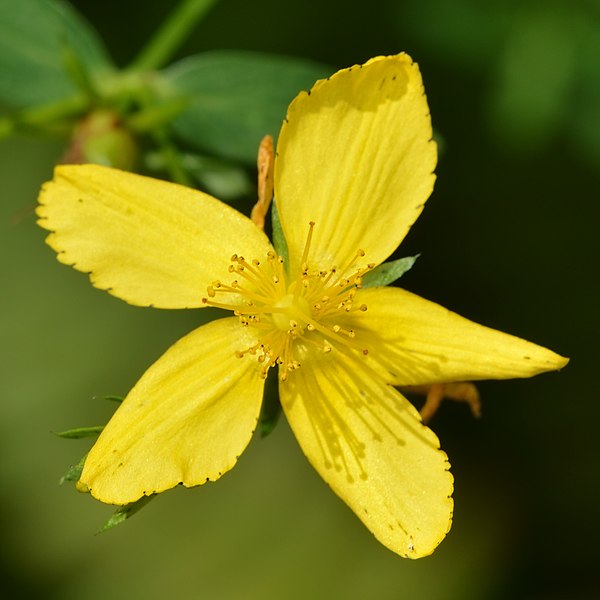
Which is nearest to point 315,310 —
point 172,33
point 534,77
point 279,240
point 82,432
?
point 279,240

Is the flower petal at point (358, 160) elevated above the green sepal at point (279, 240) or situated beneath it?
elevated above

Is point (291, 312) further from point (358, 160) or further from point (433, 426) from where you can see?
point (433, 426)

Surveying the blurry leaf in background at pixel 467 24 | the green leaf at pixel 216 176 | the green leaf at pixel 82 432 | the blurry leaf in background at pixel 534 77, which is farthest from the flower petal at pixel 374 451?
the blurry leaf in background at pixel 467 24

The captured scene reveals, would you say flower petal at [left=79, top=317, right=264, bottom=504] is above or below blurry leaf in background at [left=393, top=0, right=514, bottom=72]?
below

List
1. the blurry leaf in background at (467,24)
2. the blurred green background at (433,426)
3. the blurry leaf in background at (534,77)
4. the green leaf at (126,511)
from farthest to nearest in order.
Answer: the blurred green background at (433,426)
the blurry leaf in background at (467,24)
the blurry leaf in background at (534,77)
the green leaf at (126,511)

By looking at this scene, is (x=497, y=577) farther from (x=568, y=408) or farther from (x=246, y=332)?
(x=246, y=332)

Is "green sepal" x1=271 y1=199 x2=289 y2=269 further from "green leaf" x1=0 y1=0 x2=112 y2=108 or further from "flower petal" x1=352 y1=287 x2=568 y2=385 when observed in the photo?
"green leaf" x1=0 y1=0 x2=112 y2=108

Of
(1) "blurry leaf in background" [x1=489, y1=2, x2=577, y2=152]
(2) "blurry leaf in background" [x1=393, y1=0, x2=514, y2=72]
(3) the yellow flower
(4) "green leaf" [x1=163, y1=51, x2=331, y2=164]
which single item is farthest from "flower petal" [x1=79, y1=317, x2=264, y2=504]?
(2) "blurry leaf in background" [x1=393, y1=0, x2=514, y2=72]

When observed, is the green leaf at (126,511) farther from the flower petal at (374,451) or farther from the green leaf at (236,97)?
the green leaf at (236,97)
